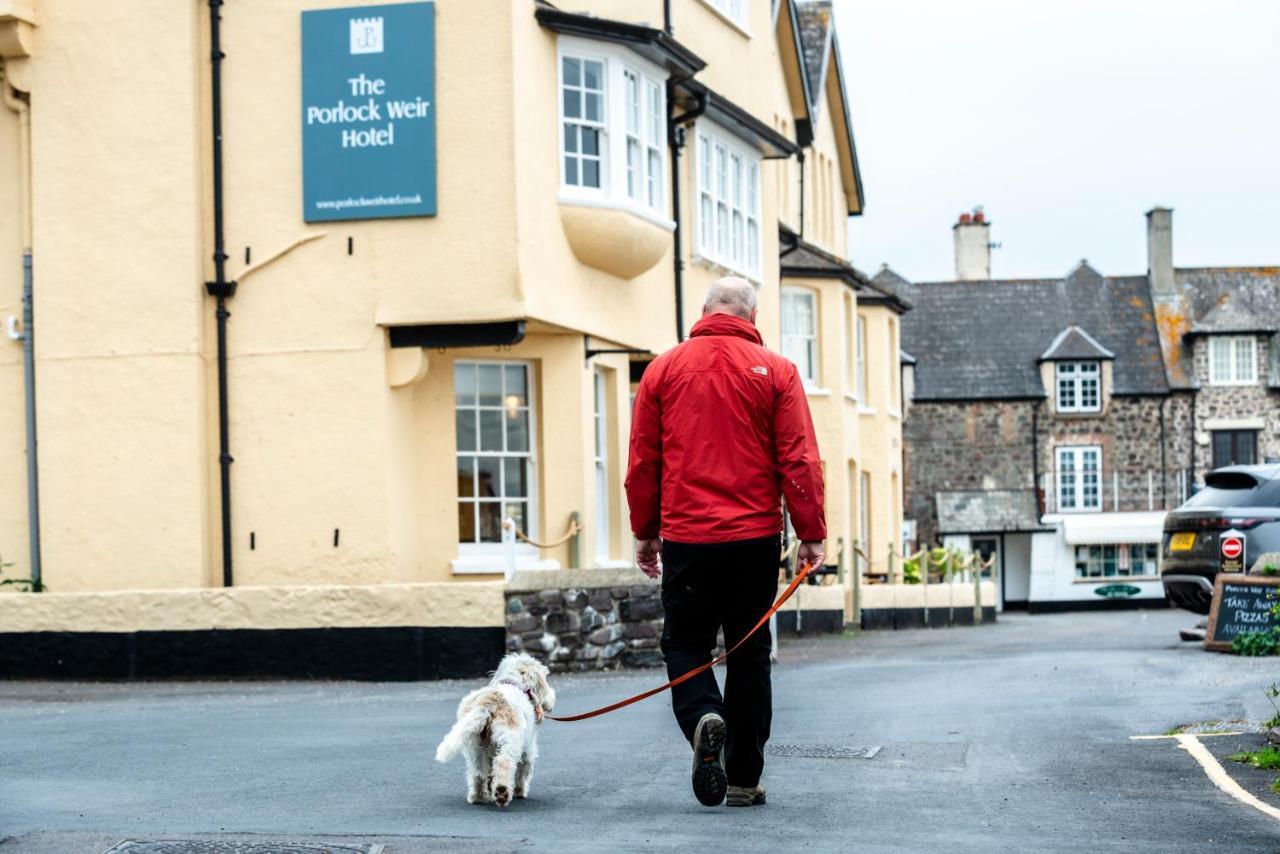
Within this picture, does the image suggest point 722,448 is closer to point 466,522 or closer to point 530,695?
point 530,695

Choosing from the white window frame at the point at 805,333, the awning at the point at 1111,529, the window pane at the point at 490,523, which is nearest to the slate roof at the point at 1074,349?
the awning at the point at 1111,529

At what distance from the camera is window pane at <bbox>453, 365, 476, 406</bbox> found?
1944 centimetres

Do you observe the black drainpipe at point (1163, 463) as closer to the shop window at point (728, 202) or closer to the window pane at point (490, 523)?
the shop window at point (728, 202)

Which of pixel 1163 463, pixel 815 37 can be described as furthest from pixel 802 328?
pixel 1163 463

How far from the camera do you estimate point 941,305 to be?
5819 centimetres

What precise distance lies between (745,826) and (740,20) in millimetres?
19894

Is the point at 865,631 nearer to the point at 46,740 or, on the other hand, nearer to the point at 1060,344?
the point at 46,740

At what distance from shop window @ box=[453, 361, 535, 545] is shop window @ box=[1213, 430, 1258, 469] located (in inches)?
1545

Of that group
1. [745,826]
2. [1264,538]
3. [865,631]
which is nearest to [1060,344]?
[865,631]

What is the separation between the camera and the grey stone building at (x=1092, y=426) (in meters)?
54.6

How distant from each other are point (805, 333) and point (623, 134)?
14661 millimetres

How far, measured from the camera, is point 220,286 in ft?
59.7

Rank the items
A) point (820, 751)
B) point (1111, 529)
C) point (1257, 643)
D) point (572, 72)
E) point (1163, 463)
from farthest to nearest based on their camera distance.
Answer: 1. point (1163, 463)
2. point (1111, 529)
3. point (572, 72)
4. point (1257, 643)
5. point (820, 751)

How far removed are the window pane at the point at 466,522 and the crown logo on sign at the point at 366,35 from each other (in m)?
4.84
